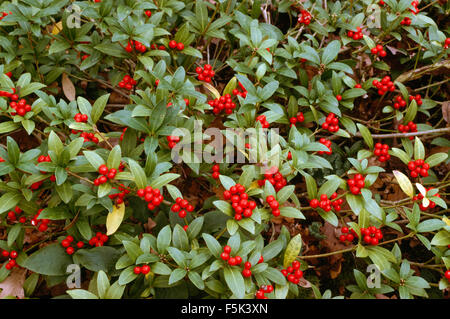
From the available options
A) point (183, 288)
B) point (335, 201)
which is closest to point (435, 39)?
point (335, 201)

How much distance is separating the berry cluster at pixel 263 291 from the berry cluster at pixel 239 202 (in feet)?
1.41

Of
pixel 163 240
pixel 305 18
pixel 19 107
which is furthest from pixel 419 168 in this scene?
pixel 19 107

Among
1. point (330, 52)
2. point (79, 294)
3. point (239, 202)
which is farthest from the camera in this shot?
point (330, 52)

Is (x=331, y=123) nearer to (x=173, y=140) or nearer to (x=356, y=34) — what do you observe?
(x=356, y=34)

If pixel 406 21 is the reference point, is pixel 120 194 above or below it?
below

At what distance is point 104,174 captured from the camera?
1820mm

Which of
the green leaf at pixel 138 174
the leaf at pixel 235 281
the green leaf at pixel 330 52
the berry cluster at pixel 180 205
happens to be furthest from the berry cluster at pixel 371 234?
the green leaf at pixel 138 174

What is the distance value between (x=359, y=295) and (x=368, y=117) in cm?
168

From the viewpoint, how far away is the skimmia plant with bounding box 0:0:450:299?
6.36 feet

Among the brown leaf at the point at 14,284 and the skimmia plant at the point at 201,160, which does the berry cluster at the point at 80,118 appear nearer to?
the skimmia plant at the point at 201,160

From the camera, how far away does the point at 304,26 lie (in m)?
3.00

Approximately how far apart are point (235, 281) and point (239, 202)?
15.9 inches

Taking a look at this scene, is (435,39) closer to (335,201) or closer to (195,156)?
(335,201)

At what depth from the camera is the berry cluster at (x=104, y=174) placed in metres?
1.81
